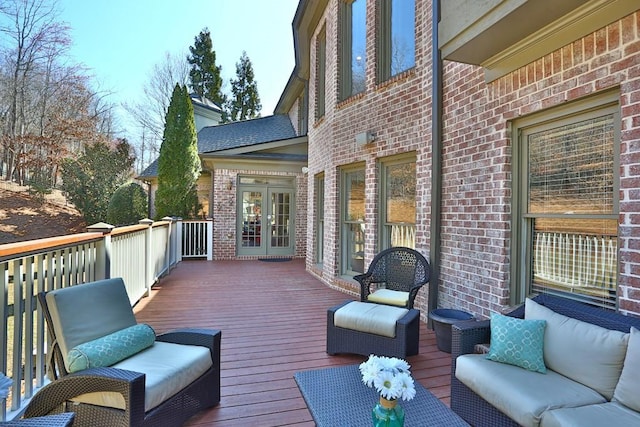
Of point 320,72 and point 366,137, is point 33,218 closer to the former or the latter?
point 320,72

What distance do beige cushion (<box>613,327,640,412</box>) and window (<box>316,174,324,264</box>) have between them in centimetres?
599

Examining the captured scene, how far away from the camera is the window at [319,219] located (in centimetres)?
767

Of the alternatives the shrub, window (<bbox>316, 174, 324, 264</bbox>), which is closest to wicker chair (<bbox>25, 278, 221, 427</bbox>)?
window (<bbox>316, 174, 324, 264</bbox>)

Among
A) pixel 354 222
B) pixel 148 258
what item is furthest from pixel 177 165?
pixel 354 222

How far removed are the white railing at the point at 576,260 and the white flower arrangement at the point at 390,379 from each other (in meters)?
2.00

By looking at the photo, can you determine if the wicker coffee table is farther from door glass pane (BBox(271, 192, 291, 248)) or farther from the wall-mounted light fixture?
door glass pane (BBox(271, 192, 291, 248))

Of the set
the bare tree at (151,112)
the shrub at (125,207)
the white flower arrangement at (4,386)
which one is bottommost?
the white flower arrangement at (4,386)

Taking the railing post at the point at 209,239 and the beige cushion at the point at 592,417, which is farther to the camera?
the railing post at the point at 209,239

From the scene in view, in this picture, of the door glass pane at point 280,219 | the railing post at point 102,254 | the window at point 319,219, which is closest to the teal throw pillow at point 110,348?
the railing post at point 102,254

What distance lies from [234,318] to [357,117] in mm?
3535

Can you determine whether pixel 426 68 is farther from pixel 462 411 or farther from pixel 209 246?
pixel 209 246

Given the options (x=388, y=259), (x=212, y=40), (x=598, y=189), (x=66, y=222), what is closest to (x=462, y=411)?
(x=598, y=189)

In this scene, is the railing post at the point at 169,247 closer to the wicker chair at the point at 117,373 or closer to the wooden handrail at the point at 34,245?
the wooden handrail at the point at 34,245

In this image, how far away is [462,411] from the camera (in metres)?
2.25
